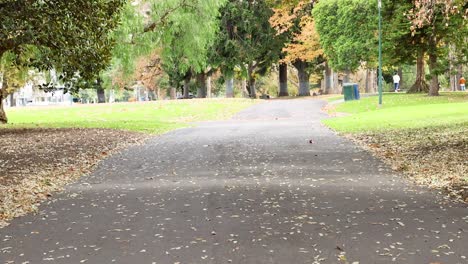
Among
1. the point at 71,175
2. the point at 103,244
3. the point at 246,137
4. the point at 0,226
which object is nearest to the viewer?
the point at 103,244

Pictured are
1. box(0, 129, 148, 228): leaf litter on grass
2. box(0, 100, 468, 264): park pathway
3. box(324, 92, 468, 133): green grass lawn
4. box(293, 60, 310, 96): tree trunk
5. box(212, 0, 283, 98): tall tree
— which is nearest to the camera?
box(0, 100, 468, 264): park pathway

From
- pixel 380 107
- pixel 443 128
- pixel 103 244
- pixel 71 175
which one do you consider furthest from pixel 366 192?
pixel 380 107

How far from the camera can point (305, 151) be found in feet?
49.3

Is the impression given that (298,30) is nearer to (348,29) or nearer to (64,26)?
(348,29)

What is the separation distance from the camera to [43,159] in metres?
14.4

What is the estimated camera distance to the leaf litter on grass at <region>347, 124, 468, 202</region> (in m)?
10.1

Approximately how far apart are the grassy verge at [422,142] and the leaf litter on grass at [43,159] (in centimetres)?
672

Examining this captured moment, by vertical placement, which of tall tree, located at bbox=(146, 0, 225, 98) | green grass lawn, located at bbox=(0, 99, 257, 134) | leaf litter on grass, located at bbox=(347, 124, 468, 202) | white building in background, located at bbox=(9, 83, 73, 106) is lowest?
leaf litter on grass, located at bbox=(347, 124, 468, 202)

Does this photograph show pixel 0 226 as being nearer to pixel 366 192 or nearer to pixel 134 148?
pixel 366 192

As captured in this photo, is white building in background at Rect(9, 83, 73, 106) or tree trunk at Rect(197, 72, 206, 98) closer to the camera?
tree trunk at Rect(197, 72, 206, 98)

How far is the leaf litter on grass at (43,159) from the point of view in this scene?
9.55m

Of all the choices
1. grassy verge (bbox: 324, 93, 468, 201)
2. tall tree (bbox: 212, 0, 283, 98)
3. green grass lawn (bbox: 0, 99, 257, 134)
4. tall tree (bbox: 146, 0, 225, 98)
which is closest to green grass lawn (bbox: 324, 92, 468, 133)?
grassy verge (bbox: 324, 93, 468, 201)

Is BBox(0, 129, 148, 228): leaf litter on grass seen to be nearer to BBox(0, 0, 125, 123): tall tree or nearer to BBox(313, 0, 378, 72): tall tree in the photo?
BBox(0, 0, 125, 123): tall tree

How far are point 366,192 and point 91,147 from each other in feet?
33.4
